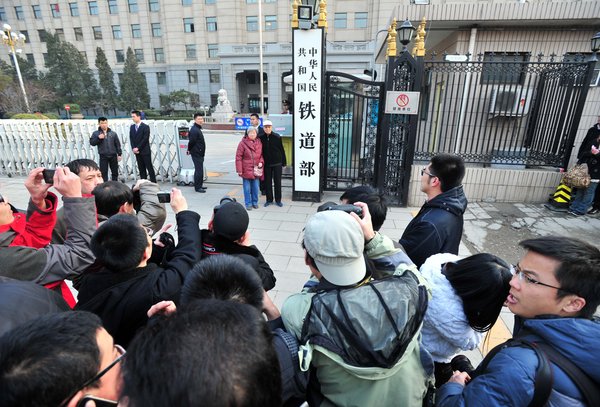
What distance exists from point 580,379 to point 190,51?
1592 inches

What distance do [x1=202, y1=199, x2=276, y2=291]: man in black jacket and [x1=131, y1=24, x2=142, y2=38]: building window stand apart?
42919mm

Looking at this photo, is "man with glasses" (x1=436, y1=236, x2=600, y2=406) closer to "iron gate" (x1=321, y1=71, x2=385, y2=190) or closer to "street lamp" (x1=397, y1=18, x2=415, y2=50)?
"street lamp" (x1=397, y1=18, x2=415, y2=50)

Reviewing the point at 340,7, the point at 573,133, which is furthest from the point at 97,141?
the point at 340,7

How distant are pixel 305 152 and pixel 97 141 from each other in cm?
464

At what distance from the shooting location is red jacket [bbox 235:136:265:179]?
19.0 ft

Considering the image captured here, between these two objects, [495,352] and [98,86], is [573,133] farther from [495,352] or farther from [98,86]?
[98,86]

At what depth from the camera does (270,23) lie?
107ft

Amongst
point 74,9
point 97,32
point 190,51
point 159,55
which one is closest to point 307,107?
point 190,51

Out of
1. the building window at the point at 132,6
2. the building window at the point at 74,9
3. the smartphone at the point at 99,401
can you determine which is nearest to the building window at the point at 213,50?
the building window at the point at 132,6

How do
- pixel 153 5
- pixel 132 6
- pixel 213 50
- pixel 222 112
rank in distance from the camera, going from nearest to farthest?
pixel 222 112
pixel 213 50
pixel 153 5
pixel 132 6

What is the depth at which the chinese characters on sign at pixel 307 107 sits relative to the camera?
551cm

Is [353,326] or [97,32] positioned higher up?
[97,32]

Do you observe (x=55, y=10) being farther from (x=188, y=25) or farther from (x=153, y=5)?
(x=188, y=25)

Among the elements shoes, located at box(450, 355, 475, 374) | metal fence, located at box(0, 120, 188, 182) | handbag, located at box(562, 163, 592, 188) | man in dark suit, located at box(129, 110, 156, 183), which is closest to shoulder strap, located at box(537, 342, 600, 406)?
shoes, located at box(450, 355, 475, 374)
